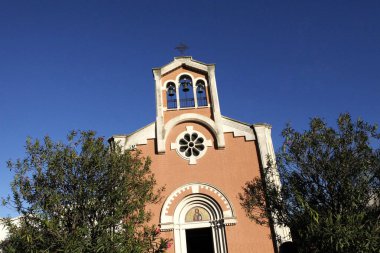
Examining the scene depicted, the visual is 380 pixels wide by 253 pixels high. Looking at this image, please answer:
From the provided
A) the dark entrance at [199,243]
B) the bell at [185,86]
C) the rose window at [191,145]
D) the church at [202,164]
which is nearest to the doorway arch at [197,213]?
the church at [202,164]

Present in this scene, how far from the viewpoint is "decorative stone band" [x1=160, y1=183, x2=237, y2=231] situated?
61.0ft

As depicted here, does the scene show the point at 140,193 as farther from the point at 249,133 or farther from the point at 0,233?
the point at 0,233

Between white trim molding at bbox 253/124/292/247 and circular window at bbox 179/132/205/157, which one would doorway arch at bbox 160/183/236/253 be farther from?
white trim molding at bbox 253/124/292/247

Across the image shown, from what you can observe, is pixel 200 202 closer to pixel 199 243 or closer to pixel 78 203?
pixel 199 243

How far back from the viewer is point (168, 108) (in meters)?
21.4

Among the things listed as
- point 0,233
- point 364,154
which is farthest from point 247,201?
point 0,233

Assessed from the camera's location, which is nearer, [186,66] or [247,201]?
[247,201]

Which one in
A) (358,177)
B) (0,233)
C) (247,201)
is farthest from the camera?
(0,233)

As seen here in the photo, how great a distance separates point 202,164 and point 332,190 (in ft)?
25.7

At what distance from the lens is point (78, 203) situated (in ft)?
42.4

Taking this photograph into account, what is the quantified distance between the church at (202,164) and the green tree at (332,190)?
3528 millimetres

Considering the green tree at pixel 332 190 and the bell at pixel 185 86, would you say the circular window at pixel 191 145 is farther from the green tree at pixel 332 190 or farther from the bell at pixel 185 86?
the green tree at pixel 332 190

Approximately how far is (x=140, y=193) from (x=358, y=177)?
323 inches

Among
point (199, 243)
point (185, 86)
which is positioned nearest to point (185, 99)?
point (185, 86)
